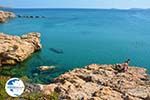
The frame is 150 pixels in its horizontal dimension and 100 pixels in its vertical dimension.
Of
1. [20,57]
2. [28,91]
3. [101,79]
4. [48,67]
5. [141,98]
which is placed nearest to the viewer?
[28,91]

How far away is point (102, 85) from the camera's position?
3519cm

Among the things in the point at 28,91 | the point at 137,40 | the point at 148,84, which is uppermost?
the point at 28,91

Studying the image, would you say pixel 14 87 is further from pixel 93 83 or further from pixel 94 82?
pixel 94 82

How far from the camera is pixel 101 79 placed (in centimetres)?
3638

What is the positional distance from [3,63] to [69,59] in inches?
468

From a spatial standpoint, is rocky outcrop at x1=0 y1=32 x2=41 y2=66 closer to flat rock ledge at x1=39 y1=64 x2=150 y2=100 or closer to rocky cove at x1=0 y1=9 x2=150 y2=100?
rocky cove at x1=0 y1=9 x2=150 y2=100

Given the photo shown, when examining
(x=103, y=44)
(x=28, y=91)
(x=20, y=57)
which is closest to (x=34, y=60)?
(x=20, y=57)

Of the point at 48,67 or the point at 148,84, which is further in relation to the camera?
the point at 48,67

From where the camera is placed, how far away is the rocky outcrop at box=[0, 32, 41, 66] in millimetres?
48409

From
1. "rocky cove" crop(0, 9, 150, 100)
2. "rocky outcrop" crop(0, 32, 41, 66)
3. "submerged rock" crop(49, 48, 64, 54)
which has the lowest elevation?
"submerged rock" crop(49, 48, 64, 54)

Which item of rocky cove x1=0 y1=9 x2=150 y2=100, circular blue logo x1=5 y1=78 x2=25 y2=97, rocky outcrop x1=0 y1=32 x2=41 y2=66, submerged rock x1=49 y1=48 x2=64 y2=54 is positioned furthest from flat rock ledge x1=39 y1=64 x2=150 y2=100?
submerged rock x1=49 y1=48 x2=64 y2=54

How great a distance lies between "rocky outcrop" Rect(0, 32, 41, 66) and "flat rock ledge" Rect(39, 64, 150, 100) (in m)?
12.4

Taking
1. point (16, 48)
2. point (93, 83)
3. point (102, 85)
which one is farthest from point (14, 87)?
point (16, 48)

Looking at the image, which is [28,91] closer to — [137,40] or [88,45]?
[88,45]
